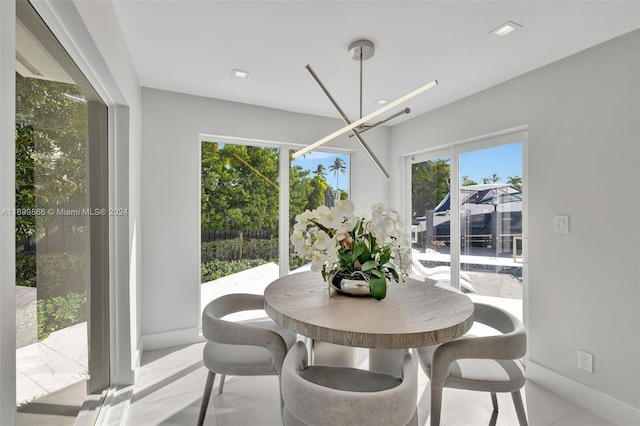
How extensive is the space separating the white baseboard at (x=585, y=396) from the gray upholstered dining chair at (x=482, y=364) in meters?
0.96

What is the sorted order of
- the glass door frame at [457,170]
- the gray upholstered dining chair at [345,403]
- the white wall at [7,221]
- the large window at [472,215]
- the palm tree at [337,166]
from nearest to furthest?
the white wall at [7,221] < the gray upholstered dining chair at [345,403] < the glass door frame at [457,170] < the large window at [472,215] < the palm tree at [337,166]

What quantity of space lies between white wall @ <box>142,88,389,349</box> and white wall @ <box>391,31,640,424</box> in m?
2.71

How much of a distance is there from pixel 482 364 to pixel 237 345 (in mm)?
1276

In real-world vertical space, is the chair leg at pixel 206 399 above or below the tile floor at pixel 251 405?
above

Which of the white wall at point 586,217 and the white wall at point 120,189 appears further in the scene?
the white wall at point 586,217

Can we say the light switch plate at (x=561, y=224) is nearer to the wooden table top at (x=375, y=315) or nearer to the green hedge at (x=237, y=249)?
the wooden table top at (x=375, y=315)

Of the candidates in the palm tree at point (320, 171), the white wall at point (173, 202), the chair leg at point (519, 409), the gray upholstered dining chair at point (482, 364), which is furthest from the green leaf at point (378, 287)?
the palm tree at point (320, 171)

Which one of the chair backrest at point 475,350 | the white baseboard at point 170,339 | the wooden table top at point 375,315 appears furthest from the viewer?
the white baseboard at point 170,339

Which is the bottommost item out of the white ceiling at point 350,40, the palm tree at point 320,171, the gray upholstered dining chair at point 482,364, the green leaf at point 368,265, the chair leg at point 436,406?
the chair leg at point 436,406

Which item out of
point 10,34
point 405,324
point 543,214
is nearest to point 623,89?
point 543,214

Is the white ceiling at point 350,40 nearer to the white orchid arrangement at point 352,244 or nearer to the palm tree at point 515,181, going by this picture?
the palm tree at point 515,181

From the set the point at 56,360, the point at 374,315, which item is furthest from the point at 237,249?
the point at 374,315

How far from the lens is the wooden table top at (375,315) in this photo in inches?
45.6

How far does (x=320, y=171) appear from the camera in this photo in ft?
13.2
